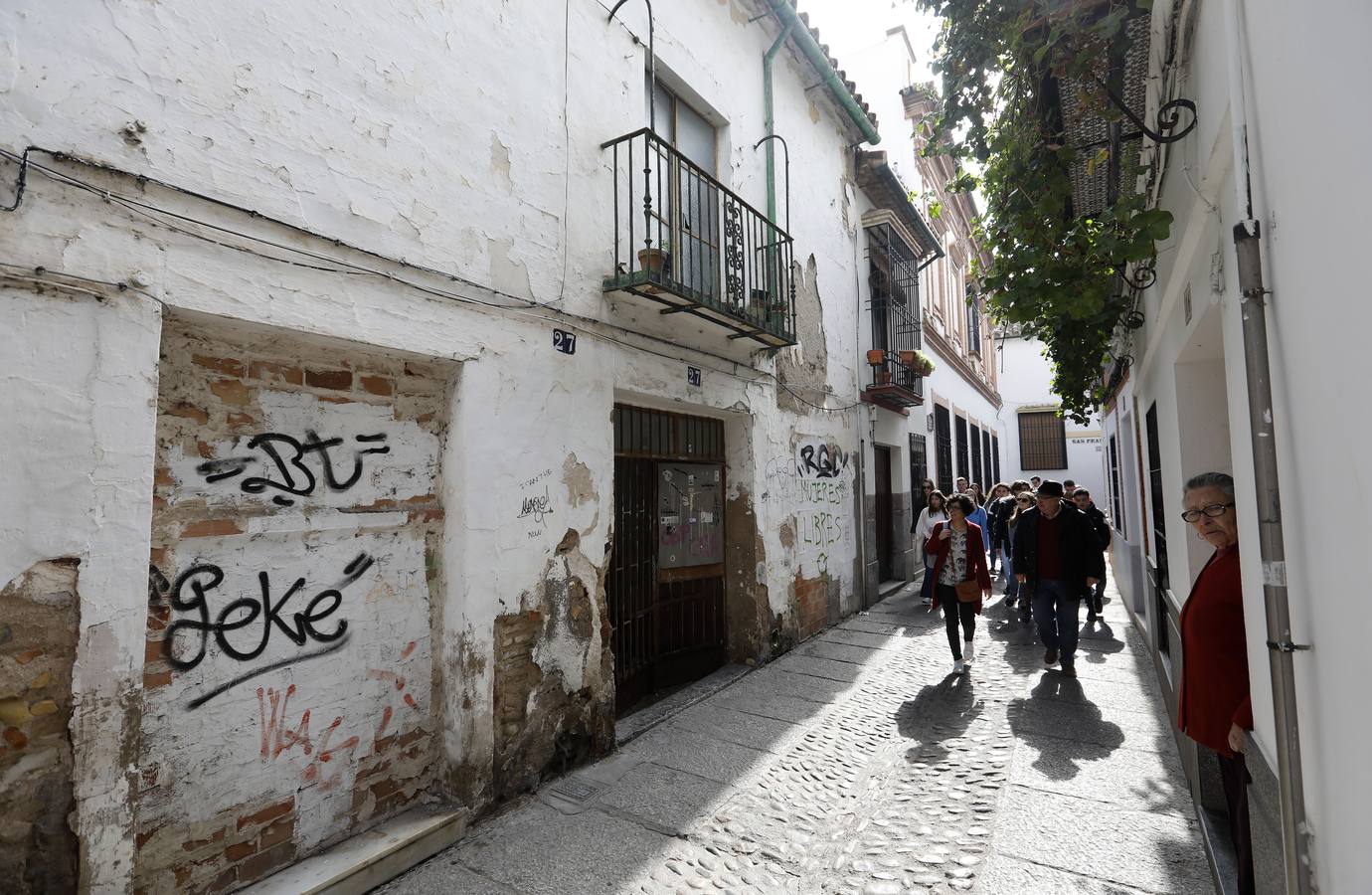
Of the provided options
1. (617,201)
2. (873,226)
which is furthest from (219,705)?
(873,226)

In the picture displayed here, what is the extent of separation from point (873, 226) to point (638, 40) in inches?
211

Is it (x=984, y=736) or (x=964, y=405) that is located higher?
(x=964, y=405)

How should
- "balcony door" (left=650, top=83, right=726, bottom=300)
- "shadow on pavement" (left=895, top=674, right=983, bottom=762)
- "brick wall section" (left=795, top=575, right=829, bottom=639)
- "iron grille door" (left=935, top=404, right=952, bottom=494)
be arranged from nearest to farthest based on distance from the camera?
1. "shadow on pavement" (left=895, top=674, right=983, bottom=762)
2. "balcony door" (left=650, top=83, right=726, bottom=300)
3. "brick wall section" (left=795, top=575, right=829, bottom=639)
4. "iron grille door" (left=935, top=404, right=952, bottom=494)

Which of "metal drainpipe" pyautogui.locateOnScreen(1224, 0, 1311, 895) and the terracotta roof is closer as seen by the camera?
"metal drainpipe" pyautogui.locateOnScreen(1224, 0, 1311, 895)

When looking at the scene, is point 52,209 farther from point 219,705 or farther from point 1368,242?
point 1368,242

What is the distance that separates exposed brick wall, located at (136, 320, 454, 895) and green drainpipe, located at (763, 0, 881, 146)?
16.0ft

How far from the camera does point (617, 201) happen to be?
15.7 ft

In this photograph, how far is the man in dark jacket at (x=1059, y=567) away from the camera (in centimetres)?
566

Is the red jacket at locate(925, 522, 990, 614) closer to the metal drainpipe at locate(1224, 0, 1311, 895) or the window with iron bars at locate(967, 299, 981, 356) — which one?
the metal drainpipe at locate(1224, 0, 1311, 895)

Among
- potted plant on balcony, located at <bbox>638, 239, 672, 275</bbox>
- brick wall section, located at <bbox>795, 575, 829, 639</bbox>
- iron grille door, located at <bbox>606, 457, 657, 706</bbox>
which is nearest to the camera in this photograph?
potted plant on balcony, located at <bbox>638, 239, 672, 275</bbox>

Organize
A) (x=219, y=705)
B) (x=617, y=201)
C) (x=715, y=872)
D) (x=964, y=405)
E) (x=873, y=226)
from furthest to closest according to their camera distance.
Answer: (x=964, y=405) → (x=873, y=226) → (x=617, y=201) → (x=715, y=872) → (x=219, y=705)

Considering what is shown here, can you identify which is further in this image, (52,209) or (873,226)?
(873,226)

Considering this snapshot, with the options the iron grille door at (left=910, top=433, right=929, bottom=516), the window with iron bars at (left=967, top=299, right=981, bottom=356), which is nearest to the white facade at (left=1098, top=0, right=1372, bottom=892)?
the iron grille door at (left=910, top=433, right=929, bottom=516)

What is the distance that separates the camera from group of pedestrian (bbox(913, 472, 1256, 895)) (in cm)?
244
